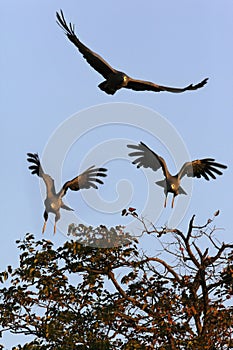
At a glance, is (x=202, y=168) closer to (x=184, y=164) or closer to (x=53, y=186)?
(x=184, y=164)

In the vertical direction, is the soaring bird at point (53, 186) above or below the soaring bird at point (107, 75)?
below

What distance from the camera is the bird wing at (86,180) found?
41.3 feet

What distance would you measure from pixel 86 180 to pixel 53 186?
603 mm

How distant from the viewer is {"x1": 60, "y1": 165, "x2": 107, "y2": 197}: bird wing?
496 inches

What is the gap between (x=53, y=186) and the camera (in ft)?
41.0

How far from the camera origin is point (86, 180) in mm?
12820

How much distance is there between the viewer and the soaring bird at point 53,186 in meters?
12.2

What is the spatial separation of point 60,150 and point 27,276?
9.50 feet

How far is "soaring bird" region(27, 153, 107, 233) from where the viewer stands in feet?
40.2

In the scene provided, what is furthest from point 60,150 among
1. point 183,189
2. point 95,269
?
point 95,269

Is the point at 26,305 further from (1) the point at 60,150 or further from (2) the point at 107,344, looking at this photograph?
(1) the point at 60,150

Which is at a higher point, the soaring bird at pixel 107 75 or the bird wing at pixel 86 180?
the soaring bird at pixel 107 75

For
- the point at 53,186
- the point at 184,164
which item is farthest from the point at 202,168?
the point at 53,186

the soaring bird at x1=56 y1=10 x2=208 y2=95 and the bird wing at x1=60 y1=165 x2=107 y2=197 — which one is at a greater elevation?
the soaring bird at x1=56 y1=10 x2=208 y2=95
